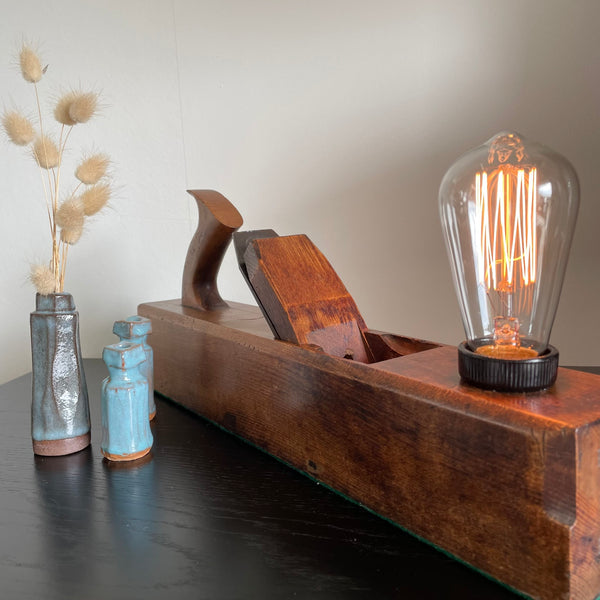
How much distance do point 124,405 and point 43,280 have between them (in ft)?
0.82

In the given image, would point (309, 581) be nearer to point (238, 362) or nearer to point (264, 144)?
point (238, 362)

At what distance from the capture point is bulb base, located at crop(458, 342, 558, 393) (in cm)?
60

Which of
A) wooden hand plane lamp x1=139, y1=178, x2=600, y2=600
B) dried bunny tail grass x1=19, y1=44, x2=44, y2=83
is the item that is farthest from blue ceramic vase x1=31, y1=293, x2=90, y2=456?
dried bunny tail grass x1=19, y1=44, x2=44, y2=83

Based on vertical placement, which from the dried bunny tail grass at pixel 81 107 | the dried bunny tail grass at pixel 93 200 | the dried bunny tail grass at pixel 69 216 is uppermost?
the dried bunny tail grass at pixel 81 107

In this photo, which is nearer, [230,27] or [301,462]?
[301,462]

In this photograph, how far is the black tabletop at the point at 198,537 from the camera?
574 millimetres

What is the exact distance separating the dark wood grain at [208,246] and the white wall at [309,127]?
400 mm

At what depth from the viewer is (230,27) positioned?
149cm

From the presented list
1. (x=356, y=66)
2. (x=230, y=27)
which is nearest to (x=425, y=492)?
(x=356, y=66)

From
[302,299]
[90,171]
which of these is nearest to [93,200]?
[90,171]

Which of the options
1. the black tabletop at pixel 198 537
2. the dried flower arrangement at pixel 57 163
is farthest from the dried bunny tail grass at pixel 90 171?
the black tabletop at pixel 198 537

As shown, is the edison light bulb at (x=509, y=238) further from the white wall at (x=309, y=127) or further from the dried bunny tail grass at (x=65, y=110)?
the white wall at (x=309, y=127)

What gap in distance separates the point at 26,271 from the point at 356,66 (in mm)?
1066

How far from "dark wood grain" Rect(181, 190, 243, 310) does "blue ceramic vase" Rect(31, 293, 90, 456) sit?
1.04 ft
